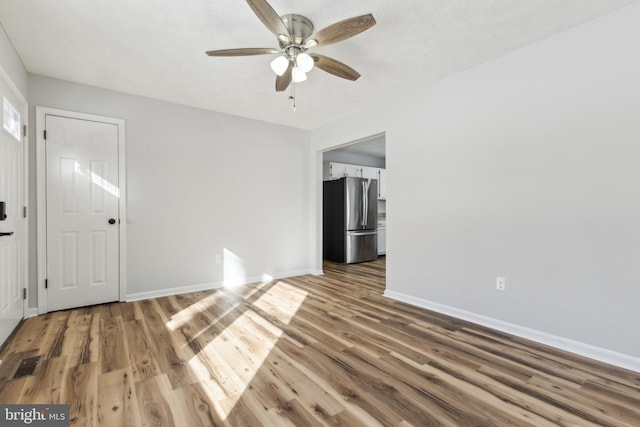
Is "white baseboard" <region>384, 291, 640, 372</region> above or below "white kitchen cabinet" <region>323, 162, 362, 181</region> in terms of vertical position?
below

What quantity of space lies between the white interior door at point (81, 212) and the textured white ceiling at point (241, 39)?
1.98ft

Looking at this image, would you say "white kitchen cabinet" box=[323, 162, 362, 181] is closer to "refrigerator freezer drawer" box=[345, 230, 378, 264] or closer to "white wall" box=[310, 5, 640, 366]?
"refrigerator freezer drawer" box=[345, 230, 378, 264]

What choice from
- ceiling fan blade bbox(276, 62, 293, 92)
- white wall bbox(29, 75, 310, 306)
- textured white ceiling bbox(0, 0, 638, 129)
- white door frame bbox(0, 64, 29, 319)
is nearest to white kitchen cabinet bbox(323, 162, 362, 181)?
white wall bbox(29, 75, 310, 306)

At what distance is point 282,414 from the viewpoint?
1535 millimetres

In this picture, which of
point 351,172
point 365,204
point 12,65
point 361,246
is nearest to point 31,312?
point 12,65

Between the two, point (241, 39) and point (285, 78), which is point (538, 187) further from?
point (241, 39)

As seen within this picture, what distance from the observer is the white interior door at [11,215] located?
2.30 m

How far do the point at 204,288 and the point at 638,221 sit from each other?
430cm

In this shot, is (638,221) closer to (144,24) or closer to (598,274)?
(598,274)

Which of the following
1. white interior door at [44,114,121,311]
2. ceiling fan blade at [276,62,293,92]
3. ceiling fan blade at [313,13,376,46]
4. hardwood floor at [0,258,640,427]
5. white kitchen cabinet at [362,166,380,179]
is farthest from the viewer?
white kitchen cabinet at [362,166,380,179]

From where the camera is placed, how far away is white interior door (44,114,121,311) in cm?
311

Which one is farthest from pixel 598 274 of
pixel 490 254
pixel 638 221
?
pixel 490 254

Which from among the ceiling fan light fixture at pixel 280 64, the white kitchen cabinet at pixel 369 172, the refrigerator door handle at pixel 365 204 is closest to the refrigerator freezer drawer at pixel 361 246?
the refrigerator door handle at pixel 365 204

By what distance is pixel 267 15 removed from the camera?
5.83ft
